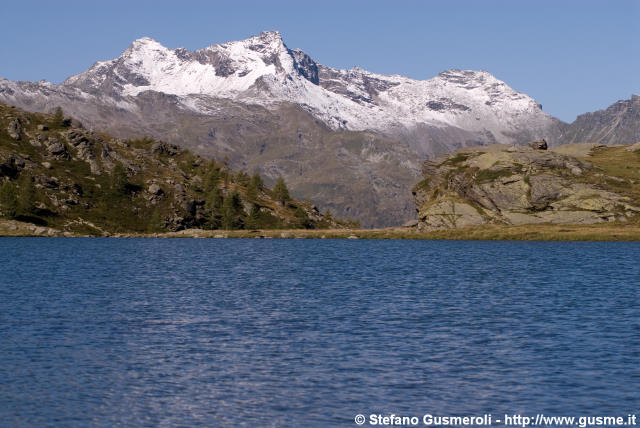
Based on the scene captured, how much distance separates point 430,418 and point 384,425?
2.24 m

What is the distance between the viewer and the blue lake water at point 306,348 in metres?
34.7

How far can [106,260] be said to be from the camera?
131625 millimetres

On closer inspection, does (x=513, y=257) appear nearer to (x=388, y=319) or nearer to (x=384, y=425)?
(x=388, y=319)

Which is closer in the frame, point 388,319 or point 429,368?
point 429,368

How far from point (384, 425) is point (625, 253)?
13995 centimetres

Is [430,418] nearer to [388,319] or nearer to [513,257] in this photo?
[388,319]

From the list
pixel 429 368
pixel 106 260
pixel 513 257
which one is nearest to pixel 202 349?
pixel 429 368

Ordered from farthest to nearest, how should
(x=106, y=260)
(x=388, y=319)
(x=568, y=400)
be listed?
(x=106, y=260) → (x=388, y=319) → (x=568, y=400)

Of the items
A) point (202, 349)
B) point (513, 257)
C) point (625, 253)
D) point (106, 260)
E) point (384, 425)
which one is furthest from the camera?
point (625, 253)

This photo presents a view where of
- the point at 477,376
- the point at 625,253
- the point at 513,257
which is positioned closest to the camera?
the point at 477,376

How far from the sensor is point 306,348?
4791 cm

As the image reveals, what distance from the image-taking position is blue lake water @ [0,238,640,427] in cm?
3472

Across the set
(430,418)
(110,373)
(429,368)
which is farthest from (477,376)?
(110,373)

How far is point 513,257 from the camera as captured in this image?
5704 inches
